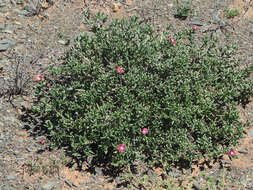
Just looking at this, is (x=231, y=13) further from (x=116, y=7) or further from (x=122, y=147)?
(x=122, y=147)

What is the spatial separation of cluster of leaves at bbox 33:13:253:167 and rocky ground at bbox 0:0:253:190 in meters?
0.27

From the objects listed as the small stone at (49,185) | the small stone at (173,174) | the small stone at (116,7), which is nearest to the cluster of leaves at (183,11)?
the small stone at (116,7)

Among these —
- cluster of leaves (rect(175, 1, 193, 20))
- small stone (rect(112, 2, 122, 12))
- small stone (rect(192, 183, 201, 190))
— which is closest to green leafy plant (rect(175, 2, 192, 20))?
cluster of leaves (rect(175, 1, 193, 20))

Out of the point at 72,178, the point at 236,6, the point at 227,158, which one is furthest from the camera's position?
the point at 236,6

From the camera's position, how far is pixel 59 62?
6676mm

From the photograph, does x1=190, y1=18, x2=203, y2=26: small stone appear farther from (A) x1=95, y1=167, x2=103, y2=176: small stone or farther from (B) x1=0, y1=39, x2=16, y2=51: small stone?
Result: (A) x1=95, y1=167, x2=103, y2=176: small stone

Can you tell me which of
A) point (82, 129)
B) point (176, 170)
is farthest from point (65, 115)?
point (176, 170)

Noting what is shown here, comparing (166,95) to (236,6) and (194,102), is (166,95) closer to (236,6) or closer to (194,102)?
(194,102)

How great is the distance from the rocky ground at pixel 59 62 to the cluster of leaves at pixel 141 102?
273 mm

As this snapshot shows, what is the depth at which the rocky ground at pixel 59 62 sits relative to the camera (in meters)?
4.94

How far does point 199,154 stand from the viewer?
17.2 feet

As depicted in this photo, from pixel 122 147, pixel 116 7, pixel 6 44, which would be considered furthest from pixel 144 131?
pixel 116 7

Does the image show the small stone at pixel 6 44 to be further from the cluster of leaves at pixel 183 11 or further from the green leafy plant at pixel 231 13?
the green leafy plant at pixel 231 13

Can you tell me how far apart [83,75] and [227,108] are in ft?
8.03
